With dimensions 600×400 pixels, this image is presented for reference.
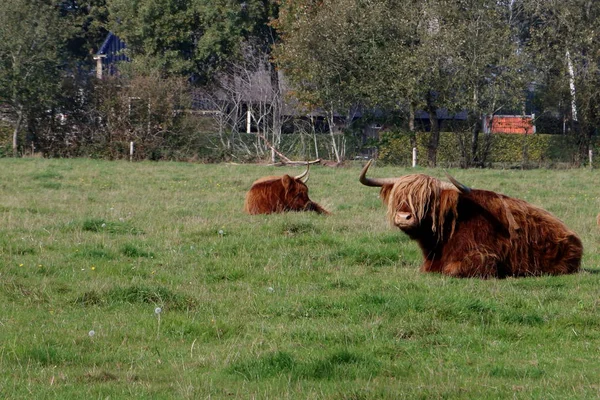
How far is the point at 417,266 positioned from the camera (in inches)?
404

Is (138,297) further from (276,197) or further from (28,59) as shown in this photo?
(28,59)

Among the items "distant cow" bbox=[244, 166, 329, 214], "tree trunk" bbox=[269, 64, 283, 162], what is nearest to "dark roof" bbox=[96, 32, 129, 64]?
"tree trunk" bbox=[269, 64, 283, 162]

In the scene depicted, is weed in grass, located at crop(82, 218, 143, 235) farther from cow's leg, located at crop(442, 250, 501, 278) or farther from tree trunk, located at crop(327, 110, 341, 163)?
tree trunk, located at crop(327, 110, 341, 163)

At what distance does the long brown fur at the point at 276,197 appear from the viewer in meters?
14.7

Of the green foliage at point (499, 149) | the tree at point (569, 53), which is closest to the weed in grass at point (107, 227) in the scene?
the green foliage at point (499, 149)

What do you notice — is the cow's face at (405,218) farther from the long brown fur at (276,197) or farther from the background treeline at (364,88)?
the background treeline at (364,88)

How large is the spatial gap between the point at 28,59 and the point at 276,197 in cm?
2612

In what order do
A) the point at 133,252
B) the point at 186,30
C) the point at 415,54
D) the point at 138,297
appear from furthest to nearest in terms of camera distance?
1. the point at 186,30
2. the point at 415,54
3. the point at 133,252
4. the point at 138,297

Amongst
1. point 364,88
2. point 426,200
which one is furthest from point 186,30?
point 426,200

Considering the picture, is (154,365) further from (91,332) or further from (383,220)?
(383,220)

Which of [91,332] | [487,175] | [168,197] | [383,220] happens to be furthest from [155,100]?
[91,332]

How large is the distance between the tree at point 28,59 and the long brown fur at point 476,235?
95.6 feet

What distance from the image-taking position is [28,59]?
37.5 metres

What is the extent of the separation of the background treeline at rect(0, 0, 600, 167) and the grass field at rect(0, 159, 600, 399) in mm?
22049
